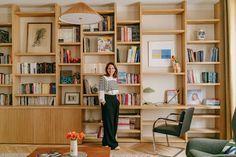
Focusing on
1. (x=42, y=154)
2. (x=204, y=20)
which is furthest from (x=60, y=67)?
(x=204, y=20)

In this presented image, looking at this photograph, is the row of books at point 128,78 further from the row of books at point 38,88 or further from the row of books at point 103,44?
the row of books at point 38,88

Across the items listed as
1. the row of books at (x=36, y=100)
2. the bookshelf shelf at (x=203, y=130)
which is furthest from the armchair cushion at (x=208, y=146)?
the row of books at (x=36, y=100)

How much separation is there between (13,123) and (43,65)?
123 centimetres

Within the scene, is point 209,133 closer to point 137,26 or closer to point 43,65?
point 137,26

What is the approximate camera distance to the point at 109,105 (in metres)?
4.29

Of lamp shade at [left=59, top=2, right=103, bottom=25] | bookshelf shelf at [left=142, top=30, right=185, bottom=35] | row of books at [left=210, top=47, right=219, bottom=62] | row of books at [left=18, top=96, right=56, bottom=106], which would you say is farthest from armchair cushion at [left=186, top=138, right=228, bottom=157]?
row of books at [left=18, top=96, right=56, bottom=106]

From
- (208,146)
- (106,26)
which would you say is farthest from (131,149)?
(106,26)

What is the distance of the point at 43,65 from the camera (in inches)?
195

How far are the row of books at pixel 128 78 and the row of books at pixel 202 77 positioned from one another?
3.35 feet

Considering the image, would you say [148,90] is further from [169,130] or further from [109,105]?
[169,130]

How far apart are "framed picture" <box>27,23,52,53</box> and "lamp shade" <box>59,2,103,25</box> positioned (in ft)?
6.47

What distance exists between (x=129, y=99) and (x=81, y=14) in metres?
2.37

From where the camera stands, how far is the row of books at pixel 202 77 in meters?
4.86

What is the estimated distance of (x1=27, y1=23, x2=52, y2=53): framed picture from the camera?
16.5ft
